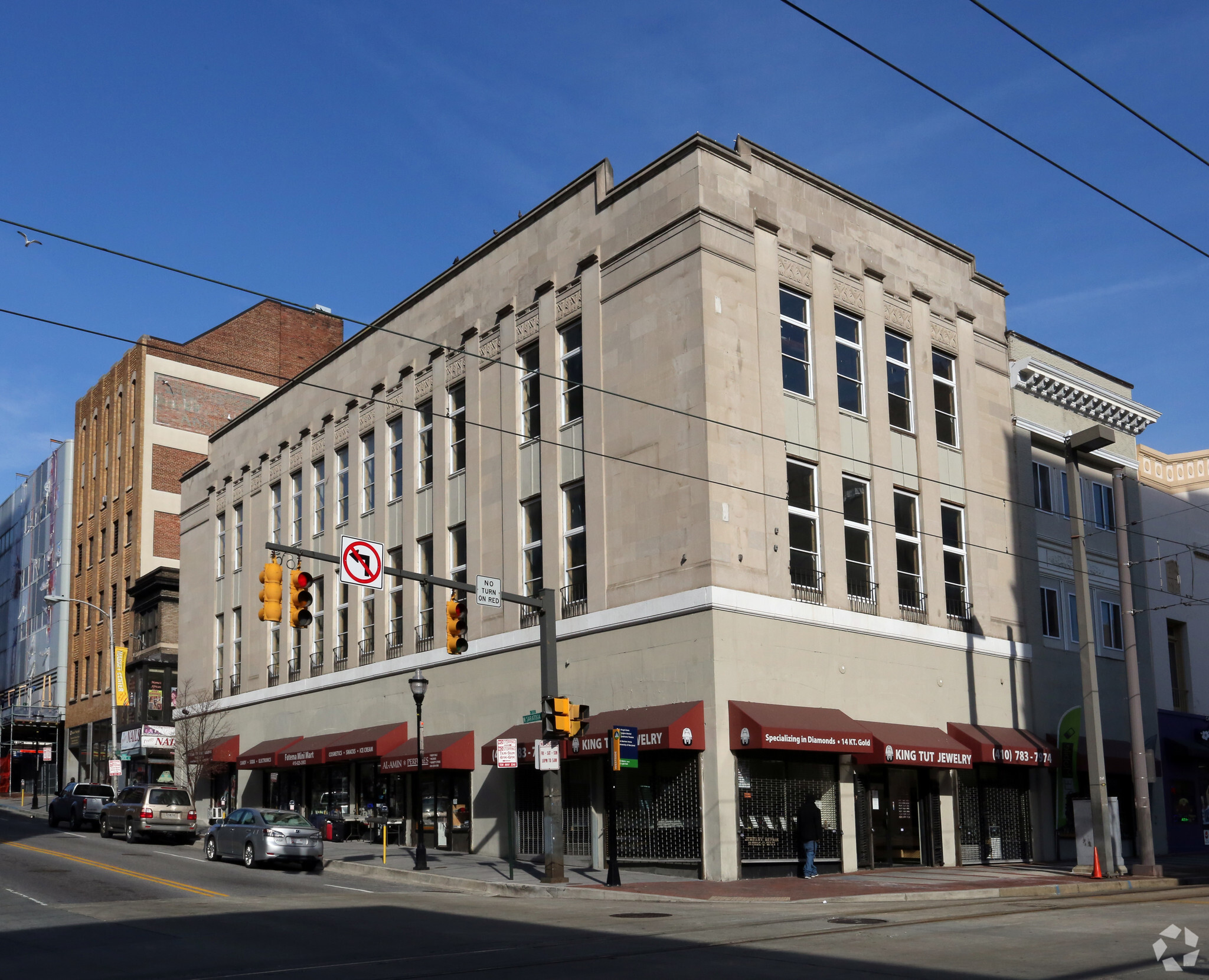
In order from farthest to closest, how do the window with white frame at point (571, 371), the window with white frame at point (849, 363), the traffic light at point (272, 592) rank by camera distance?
the window with white frame at point (571, 371) → the window with white frame at point (849, 363) → the traffic light at point (272, 592)

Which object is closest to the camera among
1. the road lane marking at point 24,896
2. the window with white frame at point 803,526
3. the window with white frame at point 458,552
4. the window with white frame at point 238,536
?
the road lane marking at point 24,896

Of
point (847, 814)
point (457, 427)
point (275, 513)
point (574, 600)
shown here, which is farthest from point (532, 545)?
point (275, 513)

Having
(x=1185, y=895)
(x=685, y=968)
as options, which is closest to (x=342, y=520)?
(x=1185, y=895)

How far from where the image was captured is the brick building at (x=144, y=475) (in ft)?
208

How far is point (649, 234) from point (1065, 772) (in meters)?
19.0

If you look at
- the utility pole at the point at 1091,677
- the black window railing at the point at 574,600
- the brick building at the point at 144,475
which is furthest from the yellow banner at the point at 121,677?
the utility pole at the point at 1091,677

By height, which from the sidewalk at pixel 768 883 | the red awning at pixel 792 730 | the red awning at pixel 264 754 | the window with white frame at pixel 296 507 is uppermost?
the window with white frame at pixel 296 507

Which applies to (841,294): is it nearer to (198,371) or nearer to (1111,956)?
(1111,956)

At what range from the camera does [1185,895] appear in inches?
906

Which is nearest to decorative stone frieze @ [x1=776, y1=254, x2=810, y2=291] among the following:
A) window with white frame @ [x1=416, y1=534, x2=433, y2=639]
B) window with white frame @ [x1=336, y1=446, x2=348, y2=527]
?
window with white frame @ [x1=416, y1=534, x2=433, y2=639]

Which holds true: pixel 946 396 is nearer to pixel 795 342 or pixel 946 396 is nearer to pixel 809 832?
pixel 795 342

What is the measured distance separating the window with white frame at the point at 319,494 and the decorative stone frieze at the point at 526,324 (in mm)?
12310

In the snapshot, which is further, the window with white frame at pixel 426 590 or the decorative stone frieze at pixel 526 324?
the window with white frame at pixel 426 590

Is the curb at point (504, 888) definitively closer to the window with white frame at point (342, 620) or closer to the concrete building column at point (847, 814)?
the concrete building column at point (847, 814)
